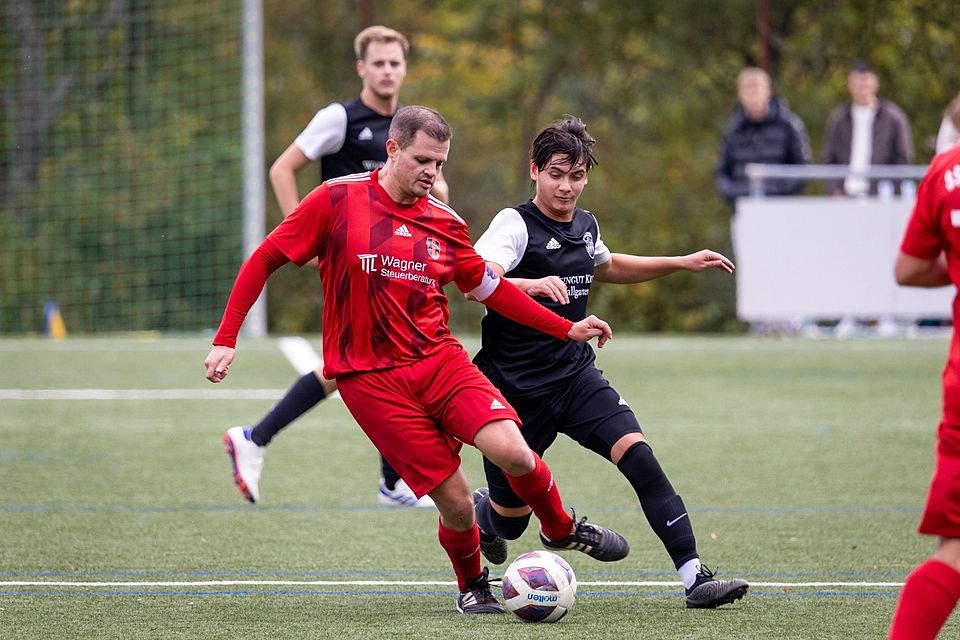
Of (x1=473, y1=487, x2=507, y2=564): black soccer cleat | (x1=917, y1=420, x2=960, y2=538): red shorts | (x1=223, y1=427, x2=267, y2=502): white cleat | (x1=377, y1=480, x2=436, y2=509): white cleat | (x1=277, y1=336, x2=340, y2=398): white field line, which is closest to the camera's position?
(x1=917, y1=420, x2=960, y2=538): red shorts

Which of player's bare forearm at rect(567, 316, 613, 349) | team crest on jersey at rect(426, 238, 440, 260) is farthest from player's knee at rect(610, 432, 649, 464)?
team crest on jersey at rect(426, 238, 440, 260)

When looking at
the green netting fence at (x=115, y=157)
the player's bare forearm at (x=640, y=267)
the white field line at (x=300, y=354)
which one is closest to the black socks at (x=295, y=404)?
the player's bare forearm at (x=640, y=267)

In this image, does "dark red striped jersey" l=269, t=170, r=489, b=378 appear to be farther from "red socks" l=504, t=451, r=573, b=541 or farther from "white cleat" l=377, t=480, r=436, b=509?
"white cleat" l=377, t=480, r=436, b=509

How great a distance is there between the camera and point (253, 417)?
9094 mm

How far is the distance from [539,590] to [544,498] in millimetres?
363

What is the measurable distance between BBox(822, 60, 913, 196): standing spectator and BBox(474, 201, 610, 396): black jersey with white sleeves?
848cm

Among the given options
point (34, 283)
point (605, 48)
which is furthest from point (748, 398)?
point (605, 48)

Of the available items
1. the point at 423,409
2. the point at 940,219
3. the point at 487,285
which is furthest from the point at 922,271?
the point at 423,409

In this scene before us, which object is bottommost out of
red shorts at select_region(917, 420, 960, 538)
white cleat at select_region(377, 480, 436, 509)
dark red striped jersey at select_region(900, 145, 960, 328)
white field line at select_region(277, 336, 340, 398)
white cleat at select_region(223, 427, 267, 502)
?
white field line at select_region(277, 336, 340, 398)

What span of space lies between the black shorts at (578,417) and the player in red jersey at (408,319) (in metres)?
0.30

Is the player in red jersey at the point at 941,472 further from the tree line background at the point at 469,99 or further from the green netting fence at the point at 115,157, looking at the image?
the green netting fence at the point at 115,157

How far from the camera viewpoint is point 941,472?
327 cm

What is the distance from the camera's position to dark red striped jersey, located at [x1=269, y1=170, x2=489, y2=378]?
175 inches

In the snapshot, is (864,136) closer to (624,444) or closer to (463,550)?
(624,444)
